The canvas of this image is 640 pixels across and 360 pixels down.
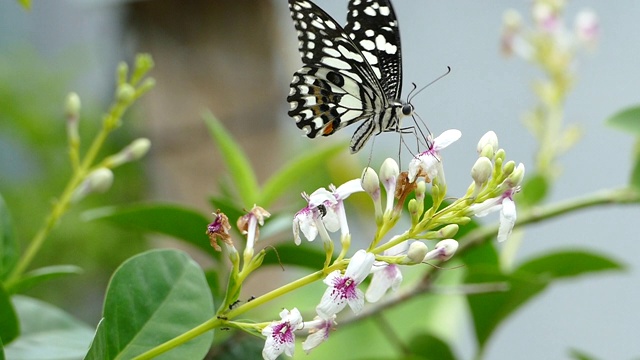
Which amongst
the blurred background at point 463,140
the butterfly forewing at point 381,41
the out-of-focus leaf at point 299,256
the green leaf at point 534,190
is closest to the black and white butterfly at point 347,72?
Result: the butterfly forewing at point 381,41

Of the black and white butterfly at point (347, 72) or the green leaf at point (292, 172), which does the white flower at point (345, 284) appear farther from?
the green leaf at point (292, 172)

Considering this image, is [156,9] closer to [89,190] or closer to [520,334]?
[89,190]

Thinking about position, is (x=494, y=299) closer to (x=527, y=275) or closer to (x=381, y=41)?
(x=527, y=275)

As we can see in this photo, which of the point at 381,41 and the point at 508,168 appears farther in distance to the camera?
the point at 381,41

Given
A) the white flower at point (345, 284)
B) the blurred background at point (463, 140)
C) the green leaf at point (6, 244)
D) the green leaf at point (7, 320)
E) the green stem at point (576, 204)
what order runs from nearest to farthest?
1. the white flower at point (345, 284)
2. the green leaf at point (7, 320)
3. the green leaf at point (6, 244)
4. the green stem at point (576, 204)
5. the blurred background at point (463, 140)

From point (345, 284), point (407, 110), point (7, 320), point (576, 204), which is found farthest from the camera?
point (576, 204)

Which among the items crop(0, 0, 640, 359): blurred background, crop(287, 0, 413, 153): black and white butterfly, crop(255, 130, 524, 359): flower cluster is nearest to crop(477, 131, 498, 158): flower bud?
crop(255, 130, 524, 359): flower cluster

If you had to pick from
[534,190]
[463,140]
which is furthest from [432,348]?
[463,140]

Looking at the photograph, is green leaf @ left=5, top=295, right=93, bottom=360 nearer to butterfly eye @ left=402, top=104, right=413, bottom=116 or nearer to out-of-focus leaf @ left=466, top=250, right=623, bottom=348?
butterfly eye @ left=402, top=104, right=413, bottom=116
